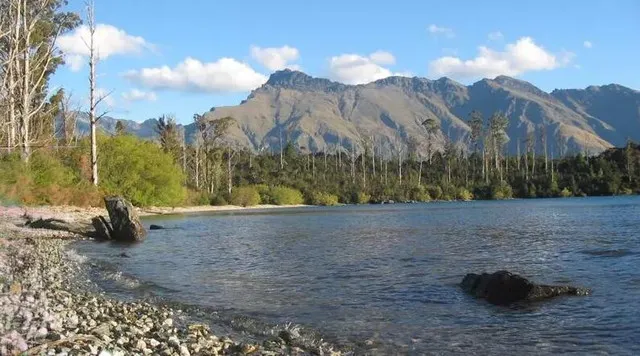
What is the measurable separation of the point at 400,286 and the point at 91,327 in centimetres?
982

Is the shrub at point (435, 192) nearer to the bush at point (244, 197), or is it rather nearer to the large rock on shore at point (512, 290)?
the bush at point (244, 197)

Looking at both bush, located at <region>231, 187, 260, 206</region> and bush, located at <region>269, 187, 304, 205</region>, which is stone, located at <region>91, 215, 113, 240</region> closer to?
bush, located at <region>231, 187, 260, 206</region>

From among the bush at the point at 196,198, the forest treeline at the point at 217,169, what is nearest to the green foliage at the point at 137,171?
the forest treeline at the point at 217,169

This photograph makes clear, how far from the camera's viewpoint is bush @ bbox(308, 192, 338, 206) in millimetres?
119125

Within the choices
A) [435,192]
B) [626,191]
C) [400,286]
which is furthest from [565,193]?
[400,286]

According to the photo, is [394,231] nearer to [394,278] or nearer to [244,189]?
[394,278]

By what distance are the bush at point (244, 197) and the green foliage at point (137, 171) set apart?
2662 centimetres

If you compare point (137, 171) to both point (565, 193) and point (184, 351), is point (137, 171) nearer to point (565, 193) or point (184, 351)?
point (184, 351)

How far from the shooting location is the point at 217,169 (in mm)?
109438

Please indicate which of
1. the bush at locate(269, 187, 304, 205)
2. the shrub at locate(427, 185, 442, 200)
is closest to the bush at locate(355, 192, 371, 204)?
the bush at locate(269, 187, 304, 205)

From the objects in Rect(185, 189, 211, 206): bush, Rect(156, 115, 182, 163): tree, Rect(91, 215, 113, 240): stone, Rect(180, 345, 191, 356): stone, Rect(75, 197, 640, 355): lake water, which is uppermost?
Rect(156, 115, 182, 163): tree

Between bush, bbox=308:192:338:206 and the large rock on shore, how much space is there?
10348 cm

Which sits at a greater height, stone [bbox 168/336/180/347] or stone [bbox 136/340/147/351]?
stone [bbox 136/340/147/351]

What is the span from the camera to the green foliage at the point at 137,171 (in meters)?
61.8
